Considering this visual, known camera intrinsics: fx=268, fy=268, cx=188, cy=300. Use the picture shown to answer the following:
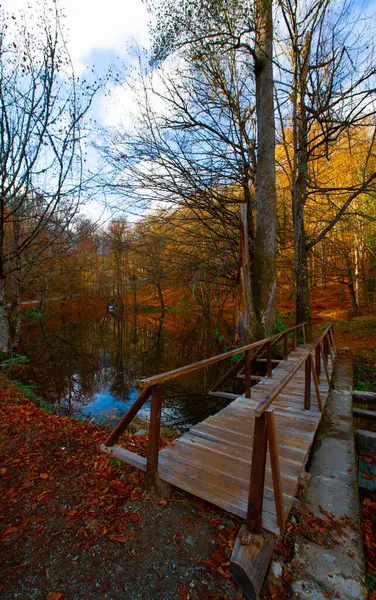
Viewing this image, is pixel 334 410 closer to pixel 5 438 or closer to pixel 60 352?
pixel 5 438

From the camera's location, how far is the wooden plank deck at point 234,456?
2.42 m

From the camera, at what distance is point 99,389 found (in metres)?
8.83

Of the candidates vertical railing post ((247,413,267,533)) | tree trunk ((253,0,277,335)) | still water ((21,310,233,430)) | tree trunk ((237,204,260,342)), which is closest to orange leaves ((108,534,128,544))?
vertical railing post ((247,413,267,533))

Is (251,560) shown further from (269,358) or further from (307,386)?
(269,358)

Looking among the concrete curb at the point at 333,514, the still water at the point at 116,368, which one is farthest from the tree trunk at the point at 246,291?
the concrete curb at the point at 333,514

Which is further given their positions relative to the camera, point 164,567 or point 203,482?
point 203,482

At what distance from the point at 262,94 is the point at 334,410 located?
9.11 m

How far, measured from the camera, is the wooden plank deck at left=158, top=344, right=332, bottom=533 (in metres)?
2.42

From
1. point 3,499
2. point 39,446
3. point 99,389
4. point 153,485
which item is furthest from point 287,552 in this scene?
point 99,389

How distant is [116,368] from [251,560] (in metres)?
9.98

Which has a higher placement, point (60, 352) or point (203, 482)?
point (203, 482)

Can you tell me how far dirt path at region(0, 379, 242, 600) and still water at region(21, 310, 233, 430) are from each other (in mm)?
2912

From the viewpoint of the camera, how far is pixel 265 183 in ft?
27.8

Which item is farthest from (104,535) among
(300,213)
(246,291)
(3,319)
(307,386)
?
(300,213)
